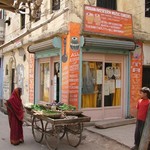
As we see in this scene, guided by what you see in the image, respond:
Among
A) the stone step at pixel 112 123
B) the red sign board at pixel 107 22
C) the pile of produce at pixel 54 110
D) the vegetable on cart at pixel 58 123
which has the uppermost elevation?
the red sign board at pixel 107 22

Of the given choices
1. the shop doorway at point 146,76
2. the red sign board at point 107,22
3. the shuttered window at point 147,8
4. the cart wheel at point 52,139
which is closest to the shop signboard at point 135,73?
the shop doorway at point 146,76

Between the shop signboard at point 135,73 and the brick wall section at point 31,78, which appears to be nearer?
the shop signboard at point 135,73

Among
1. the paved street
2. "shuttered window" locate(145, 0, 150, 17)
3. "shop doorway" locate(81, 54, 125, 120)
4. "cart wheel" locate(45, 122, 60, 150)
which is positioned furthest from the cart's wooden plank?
"shuttered window" locate(145, 0, 150, 17)

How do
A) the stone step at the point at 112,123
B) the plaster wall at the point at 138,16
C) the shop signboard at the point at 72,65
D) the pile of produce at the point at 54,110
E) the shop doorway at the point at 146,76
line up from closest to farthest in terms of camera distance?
the pile of produce at the point at 54,110
the stone step at the point at 112,123
the shop signboard at the point at 72,65
the plaster wall at the point at 138,16
the shop doorway at the point at 146,76

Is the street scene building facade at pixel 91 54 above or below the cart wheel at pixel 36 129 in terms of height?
above

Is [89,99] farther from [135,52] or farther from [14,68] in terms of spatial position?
[14,68]

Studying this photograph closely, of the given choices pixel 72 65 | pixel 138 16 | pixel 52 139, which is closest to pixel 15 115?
pixel 52 139

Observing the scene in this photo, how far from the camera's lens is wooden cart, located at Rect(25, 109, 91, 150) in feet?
23.6

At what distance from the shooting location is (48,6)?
1195 cm

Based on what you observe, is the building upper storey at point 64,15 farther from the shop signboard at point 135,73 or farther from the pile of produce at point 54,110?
the pile of produce at point 54,110

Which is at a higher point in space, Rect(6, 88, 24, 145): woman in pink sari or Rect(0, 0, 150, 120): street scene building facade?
Rect(0, 0, 150, 120): street scene building facade

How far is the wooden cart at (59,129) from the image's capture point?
719 cm

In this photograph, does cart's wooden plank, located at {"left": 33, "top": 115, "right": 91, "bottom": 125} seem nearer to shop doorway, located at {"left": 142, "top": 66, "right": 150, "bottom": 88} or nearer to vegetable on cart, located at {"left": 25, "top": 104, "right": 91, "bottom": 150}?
vegetable on cart, located at {"left": 25, "top": 104, "right": 91, "bottom": 150}

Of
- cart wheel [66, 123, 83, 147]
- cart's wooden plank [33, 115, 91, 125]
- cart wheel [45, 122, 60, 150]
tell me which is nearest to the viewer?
cart's wooden plank [33, 115, 91, 125]
